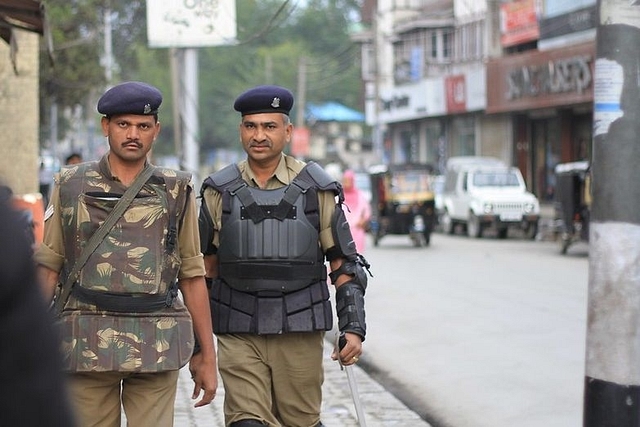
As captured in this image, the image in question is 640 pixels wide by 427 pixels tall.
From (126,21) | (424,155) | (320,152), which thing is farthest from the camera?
(320,152)

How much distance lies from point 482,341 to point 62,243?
7.43 meters

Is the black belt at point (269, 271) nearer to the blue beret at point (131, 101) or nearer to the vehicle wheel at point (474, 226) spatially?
the blue beret at point (131, 101)

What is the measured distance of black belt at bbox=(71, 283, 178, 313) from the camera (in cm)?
443

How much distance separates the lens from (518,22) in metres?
42.7

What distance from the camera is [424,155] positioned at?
179 ft

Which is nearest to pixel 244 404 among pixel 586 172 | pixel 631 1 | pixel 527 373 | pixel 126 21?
pixel 631 1

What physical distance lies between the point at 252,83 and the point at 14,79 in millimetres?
65483

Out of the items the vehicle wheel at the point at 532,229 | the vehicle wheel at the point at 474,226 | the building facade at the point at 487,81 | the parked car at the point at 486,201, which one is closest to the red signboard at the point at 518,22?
the building facade at the point at 487,81

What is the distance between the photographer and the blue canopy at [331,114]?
7950 centimetres

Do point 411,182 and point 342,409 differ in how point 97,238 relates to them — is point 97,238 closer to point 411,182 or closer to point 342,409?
point 342,409

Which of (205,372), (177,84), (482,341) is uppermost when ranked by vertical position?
(177,84)

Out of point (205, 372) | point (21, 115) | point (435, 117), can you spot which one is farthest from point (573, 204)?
point (435, 117)

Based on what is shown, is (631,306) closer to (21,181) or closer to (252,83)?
(21,181)

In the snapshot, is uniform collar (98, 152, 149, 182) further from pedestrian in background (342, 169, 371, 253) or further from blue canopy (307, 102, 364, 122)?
blue canopy (307, 102, 364, 122)
